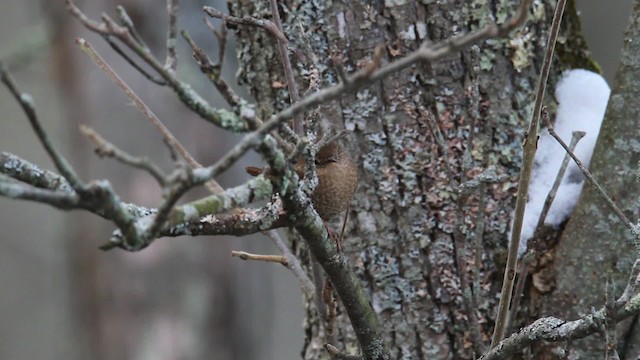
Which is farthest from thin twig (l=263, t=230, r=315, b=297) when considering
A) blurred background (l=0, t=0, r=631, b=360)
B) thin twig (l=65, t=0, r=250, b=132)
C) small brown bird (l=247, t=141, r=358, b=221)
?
blurred background (l=0, t=0, r=631, b=360)

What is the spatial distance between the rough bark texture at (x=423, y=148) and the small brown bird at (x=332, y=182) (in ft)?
1.00

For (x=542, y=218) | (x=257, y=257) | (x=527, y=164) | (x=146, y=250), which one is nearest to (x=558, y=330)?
(x=527, y=164)

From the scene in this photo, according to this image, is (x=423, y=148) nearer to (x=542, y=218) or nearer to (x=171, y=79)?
(x=542, y=218)

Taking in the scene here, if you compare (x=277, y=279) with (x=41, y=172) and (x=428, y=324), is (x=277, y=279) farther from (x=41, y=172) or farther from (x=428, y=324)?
(x=41, y=172)

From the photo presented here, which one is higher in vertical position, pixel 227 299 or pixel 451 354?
pixel 227 299

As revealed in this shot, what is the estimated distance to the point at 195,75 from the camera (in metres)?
3.44

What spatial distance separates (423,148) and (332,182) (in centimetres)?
38

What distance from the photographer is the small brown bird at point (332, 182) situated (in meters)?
1.38

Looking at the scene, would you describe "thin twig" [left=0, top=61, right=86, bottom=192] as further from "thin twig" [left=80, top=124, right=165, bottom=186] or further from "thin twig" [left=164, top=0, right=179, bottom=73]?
"thin twig" [left=164, top=0, right=179, bottom=73]

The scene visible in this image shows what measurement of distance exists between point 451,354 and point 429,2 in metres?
0.75

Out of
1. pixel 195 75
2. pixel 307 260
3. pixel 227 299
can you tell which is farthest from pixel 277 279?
pixel 307 260

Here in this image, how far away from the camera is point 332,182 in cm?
139

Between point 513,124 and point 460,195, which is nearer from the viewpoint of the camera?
point 460,195

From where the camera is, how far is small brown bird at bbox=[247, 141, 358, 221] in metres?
1.38
